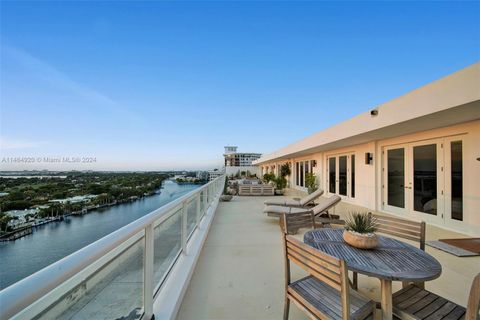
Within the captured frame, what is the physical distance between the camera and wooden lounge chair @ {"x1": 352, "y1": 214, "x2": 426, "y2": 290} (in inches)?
97.8

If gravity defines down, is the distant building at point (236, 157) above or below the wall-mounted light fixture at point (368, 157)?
above

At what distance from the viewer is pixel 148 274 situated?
5.96ft

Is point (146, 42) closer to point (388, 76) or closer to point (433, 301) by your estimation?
point (433, 301)

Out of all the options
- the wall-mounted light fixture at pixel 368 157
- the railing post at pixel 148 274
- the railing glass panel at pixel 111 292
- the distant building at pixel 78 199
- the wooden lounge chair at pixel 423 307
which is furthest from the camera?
the wall-mounted light fixture at pixel 368 157

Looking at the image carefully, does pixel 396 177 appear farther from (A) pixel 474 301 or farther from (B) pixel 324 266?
(B) pixel 324 266

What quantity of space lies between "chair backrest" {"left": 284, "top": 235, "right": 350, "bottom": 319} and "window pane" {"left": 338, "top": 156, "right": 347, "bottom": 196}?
875cm

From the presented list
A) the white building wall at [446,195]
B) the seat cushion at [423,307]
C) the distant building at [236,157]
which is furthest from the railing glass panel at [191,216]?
the distant building at [236,157]

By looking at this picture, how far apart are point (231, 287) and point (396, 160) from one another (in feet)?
21.6

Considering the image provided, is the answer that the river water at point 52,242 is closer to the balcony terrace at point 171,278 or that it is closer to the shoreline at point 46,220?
the shoreline at point 46,220

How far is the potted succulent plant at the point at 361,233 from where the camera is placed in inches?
81.3

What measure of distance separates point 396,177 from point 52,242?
864cm

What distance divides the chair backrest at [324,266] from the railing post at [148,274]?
113 cm

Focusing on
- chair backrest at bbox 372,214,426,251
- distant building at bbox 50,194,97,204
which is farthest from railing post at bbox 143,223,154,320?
distant building at bbox 50,194,97,204

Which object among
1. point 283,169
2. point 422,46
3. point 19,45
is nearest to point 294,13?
point 422,46
